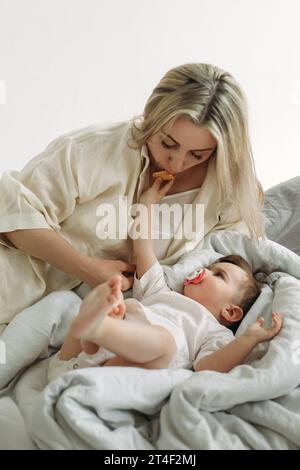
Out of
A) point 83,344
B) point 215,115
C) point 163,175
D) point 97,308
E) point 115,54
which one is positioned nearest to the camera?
point 97,308

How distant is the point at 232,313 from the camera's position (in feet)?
4.96

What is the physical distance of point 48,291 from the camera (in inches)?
63.2

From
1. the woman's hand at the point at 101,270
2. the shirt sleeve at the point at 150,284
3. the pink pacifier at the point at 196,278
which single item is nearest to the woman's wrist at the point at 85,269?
the woman's hand at the point at 101,270

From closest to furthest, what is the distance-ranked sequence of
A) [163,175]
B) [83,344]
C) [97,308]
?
[97,308], [83,344], [163,175]

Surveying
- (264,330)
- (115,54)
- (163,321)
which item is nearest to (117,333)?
(163,321)

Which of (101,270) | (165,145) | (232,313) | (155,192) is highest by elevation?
(165,145)

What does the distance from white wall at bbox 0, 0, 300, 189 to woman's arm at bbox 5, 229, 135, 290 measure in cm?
127

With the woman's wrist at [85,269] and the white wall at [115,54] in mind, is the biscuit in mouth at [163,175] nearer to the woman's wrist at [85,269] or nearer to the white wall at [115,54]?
the woman's wrist at [85,269]

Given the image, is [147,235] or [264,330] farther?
[147,235]

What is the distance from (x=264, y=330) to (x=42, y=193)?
1.99 feet

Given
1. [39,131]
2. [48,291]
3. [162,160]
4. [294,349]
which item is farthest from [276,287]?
[39,131]

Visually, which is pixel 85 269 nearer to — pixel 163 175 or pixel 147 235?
pixel 147 235

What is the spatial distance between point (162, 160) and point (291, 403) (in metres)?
0.63
